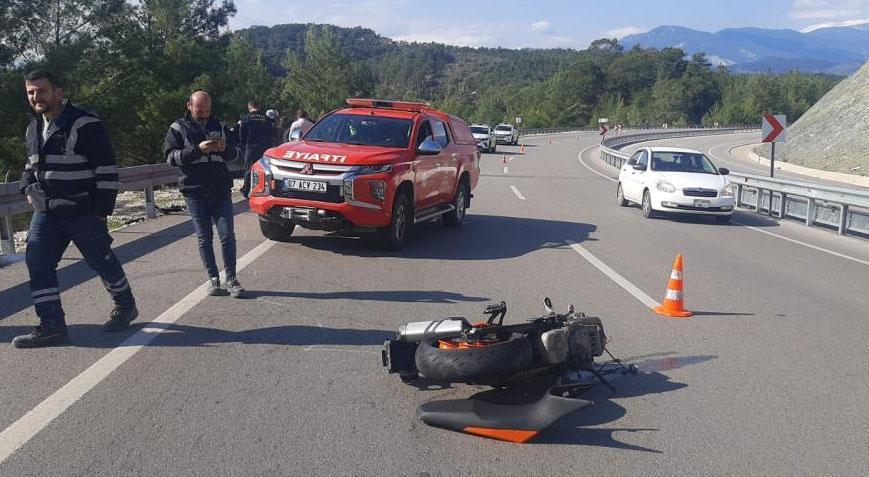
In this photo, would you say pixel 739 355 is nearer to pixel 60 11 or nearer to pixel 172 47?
pixel 60 11

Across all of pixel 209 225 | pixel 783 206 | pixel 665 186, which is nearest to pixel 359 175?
pixel 209 225

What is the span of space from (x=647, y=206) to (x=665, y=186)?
0.65 m

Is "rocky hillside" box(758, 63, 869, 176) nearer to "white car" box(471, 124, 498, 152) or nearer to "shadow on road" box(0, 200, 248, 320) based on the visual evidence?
"white car" box(471, 124, 498, 152)

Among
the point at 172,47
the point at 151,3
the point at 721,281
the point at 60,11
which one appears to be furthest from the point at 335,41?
the point at 721,281

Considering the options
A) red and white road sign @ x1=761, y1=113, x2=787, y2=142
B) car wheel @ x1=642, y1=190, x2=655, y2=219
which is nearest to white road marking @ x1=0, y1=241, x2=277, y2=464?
car wheel @ x1=642, y1=190, x2=655, y2=219

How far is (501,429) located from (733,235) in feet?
37.3

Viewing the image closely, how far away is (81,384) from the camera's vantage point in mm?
5105

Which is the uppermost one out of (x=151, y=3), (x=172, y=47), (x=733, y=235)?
(x=151, y=3)

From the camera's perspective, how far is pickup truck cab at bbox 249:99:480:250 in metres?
9.90

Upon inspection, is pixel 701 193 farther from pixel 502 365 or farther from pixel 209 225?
pixel 502 365

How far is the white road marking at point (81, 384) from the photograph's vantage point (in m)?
4.29

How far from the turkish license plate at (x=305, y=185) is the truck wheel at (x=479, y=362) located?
17.5ft

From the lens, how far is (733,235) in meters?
14.5

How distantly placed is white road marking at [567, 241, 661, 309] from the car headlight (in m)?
4.74
